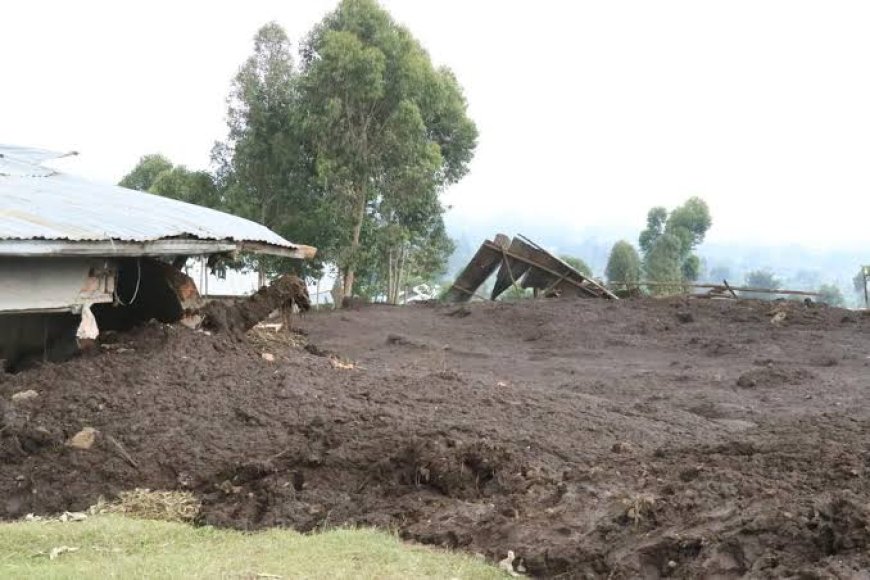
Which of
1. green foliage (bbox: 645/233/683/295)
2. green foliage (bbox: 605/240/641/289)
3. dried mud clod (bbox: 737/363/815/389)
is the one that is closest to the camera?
dried mud clod (bbox: 737/363/815/389)

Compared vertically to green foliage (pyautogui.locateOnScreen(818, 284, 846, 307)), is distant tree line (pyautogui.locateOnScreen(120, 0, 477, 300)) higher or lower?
higher

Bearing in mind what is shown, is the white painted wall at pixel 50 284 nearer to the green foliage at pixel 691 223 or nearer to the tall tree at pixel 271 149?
the tall tree at pixel 271 149

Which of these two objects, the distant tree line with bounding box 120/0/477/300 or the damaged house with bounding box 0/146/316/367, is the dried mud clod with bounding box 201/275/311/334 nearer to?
the damaged house with bounding box 0/146/316/367

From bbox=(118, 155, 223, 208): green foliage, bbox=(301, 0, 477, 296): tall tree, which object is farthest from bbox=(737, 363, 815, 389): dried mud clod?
bbox=(118, 155, 223, 208): green foliage

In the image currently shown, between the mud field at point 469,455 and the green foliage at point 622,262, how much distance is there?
31.0m

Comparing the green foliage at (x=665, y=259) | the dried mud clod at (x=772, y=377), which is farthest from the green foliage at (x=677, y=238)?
the dried mud clod at (x=772, y=377)

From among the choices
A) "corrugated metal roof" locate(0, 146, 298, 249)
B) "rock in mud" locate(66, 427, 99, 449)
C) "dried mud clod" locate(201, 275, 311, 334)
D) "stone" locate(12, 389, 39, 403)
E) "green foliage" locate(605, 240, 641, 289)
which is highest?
"green foliage" locate(605, 240, 641, 289)

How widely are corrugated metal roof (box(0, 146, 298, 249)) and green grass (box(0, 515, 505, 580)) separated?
12.2ft

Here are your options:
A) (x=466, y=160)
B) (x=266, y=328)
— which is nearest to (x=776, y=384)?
(x=266, y=328)

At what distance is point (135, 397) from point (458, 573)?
471 cm

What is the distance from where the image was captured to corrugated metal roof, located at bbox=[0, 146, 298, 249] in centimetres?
896

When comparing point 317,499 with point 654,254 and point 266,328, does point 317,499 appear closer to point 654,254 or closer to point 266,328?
point 266,328

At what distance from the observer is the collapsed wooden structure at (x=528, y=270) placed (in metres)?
24.2

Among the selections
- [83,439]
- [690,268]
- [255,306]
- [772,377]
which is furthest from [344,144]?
[690,268]
